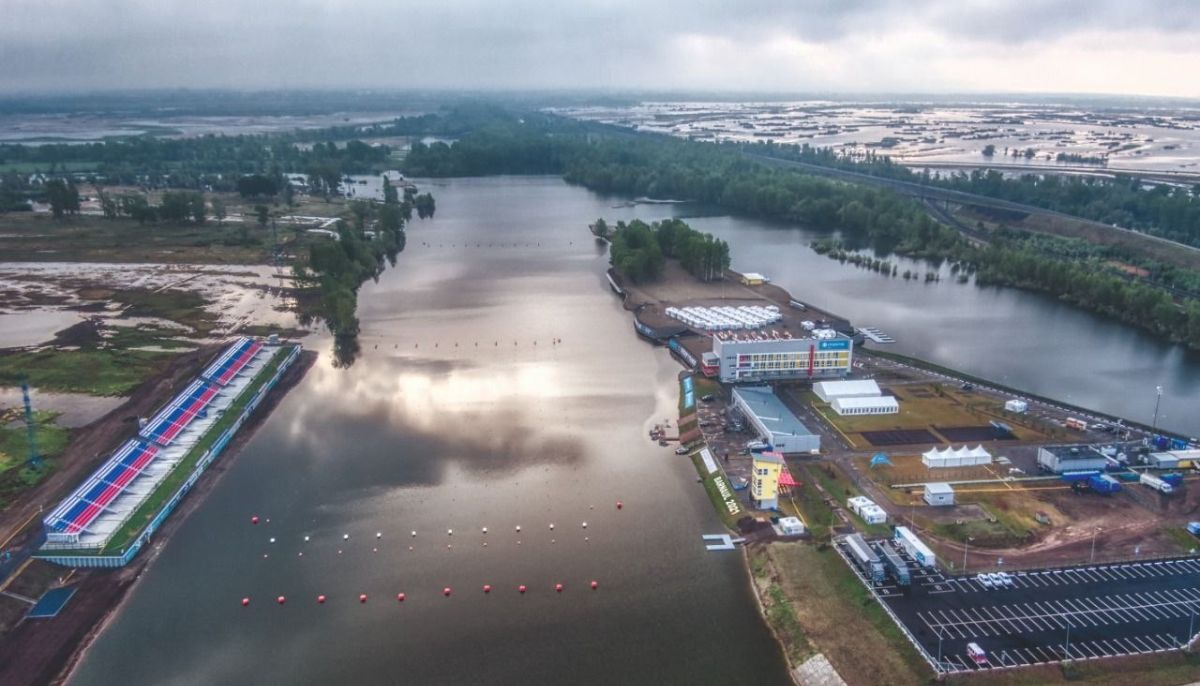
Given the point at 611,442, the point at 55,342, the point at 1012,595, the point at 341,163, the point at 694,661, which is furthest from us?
the point at 341,163

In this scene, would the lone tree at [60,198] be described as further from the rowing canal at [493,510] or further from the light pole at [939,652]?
the light pole at [939,652]

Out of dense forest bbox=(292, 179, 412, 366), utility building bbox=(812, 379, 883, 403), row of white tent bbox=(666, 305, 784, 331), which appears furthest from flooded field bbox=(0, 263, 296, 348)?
utility building bbox=(812, 379, 883, 403)

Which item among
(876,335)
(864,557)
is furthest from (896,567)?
(876,335)

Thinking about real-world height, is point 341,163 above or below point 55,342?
above

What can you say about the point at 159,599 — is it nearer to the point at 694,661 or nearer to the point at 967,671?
the point at 694,661

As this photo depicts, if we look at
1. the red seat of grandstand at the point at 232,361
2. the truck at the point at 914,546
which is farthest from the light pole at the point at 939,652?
the red seat of grandstand at the point at 232,361

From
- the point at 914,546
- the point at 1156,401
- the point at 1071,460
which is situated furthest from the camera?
the point at 1156,401

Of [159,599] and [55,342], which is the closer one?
[159,599]

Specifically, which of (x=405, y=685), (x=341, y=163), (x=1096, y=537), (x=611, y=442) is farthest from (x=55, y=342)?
(x=341, y=163)

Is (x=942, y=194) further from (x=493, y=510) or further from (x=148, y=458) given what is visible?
(x=148, y=458)
